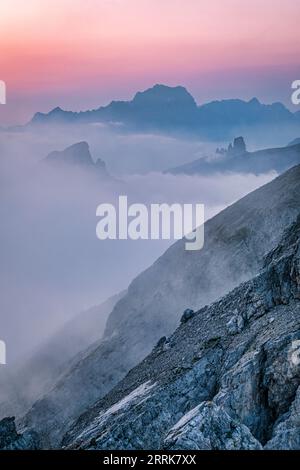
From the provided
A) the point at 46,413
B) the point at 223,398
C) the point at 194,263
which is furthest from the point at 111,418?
the point at 194,263

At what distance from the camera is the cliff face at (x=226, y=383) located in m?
26.0

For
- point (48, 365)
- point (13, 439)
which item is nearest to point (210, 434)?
point (13, 439)

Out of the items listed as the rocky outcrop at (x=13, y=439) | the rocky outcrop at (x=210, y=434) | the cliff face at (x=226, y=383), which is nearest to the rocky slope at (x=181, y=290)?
the cliff face at (x=226, y=383)

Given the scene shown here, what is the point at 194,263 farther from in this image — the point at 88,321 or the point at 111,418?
the point at 111,418

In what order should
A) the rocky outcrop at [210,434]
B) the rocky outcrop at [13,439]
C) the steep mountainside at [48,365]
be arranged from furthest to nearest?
the steep mountainside at [48,365] < the rocky outcrop at [13,439] < the rocky outcrop at [210,434]

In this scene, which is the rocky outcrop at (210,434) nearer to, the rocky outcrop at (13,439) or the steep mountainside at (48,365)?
the rocky outcrop at (13,439)

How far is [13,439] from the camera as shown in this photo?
37.8 meters

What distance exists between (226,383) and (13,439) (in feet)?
45.2

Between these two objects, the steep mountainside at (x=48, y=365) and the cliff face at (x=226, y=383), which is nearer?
the cliff face at (x=226, y=383)

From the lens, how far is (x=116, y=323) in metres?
94.6

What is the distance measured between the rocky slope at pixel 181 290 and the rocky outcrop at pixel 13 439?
28.5 m

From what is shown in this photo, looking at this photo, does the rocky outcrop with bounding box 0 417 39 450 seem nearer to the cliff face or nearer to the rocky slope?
the cliff face

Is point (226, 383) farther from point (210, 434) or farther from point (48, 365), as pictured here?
point (48, 365)
